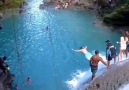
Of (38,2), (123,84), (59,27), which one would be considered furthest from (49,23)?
(123,84)

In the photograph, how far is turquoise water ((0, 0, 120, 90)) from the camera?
77.6 feet

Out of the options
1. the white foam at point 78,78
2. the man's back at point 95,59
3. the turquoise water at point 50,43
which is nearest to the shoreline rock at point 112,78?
the man's back at point 95,59

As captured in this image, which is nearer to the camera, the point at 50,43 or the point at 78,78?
the point at 78,78

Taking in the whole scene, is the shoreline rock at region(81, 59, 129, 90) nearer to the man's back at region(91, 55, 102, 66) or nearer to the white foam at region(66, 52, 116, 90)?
the man's back at region(91, 55, 102, 66)

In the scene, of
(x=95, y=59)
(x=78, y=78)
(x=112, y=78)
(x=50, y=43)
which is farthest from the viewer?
(x=50, y=43)

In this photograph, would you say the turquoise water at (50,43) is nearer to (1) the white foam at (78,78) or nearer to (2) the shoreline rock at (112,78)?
(1) the white foam at (78,78)

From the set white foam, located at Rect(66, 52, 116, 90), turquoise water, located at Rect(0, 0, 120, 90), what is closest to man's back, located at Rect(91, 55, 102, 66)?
white foam, located at Rect(66, 52, 116, 90)

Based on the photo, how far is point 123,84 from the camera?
13.3 meters

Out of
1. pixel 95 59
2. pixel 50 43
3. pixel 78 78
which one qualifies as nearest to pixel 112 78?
pixel 95 59

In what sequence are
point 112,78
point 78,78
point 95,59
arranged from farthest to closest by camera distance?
point 78,78 → point 95,59 → point 112,78

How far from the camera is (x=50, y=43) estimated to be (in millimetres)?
31453

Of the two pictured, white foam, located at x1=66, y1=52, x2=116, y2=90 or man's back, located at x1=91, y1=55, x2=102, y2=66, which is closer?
man's back, located at x1=91, y1=55, x2=102, y2=66

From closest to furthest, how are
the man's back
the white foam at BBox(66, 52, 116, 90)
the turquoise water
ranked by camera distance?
the man's back → the white foam at BBox(66, 52, 116, 90) → the turquoise water

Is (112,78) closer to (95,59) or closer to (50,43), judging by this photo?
(95,59)
